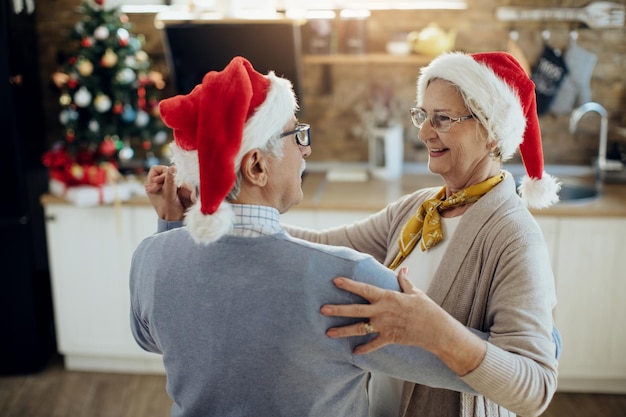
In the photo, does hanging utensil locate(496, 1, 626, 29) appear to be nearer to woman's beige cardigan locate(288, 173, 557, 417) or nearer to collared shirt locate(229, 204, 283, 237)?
woman's beige cardigan locate(288, 173, 557, 417)

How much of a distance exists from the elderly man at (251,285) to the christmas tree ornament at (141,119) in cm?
212

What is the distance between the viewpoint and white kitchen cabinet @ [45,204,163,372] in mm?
3279

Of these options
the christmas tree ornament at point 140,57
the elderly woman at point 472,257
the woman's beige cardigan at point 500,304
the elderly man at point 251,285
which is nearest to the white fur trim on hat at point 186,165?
the elderly man at point 251,285

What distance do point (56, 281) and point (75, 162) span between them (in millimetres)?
608

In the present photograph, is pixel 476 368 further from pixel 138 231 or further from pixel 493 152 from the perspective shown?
pixel 138 231

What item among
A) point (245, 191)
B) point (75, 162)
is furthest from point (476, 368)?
point (75, 162)

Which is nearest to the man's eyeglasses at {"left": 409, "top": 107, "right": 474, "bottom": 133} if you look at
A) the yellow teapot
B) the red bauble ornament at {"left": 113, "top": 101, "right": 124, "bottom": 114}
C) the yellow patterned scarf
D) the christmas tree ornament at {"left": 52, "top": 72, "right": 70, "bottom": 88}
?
the yellow patterned scarf

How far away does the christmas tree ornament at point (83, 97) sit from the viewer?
3221 mm

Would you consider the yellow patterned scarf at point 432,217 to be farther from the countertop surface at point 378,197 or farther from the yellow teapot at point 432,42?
the yellow teapot at point 432,42

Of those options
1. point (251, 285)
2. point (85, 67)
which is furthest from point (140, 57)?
point (251, 285)

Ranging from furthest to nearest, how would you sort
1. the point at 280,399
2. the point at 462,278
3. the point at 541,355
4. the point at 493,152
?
the point at 493,152, the point at 462,278, the point at 541,355, the point at 280,399

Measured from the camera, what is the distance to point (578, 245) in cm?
301

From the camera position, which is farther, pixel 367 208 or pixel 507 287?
pixel 367 208

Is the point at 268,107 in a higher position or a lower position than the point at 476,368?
higher
